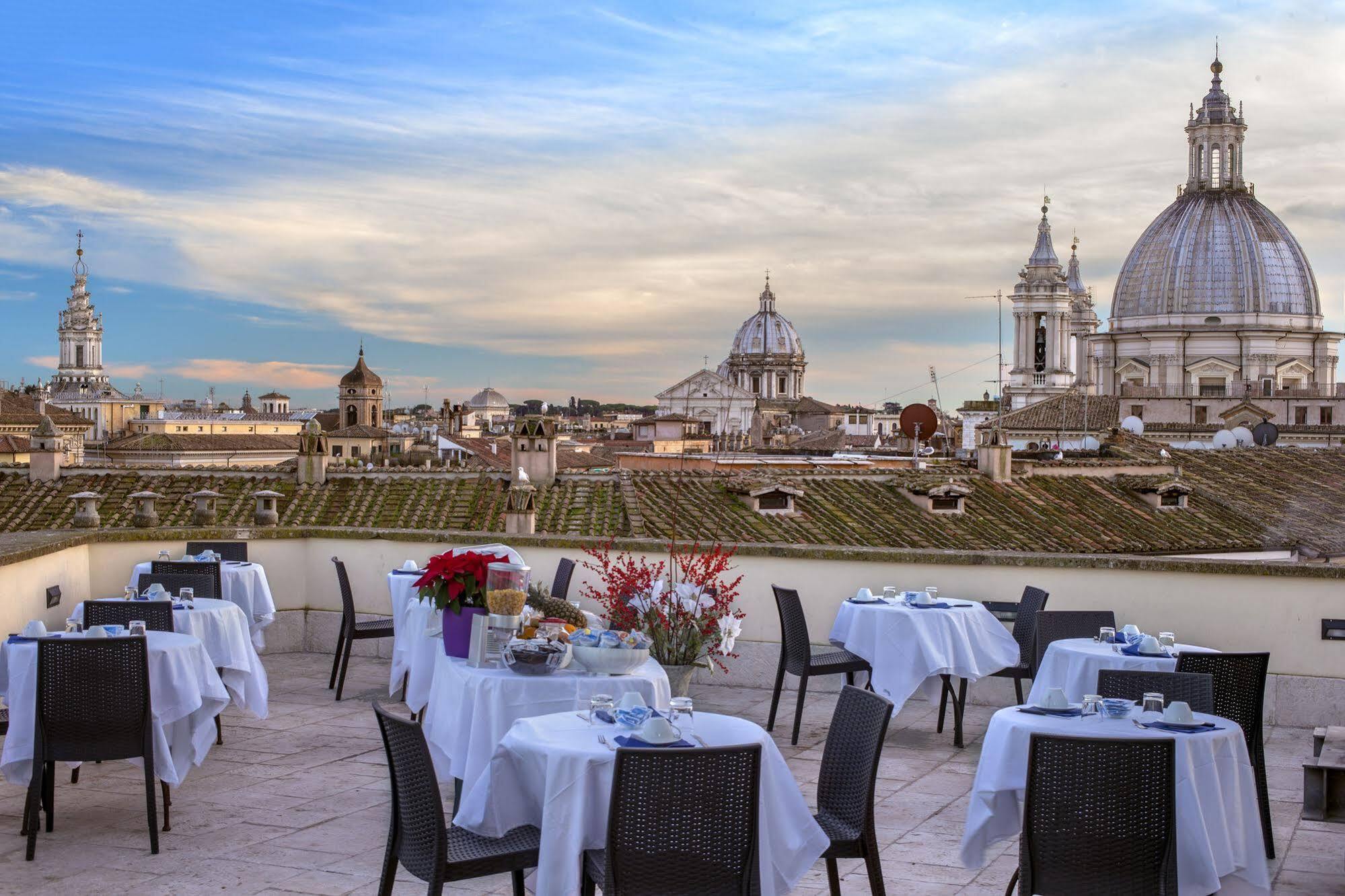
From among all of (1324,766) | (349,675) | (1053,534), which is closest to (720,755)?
(1324,766)

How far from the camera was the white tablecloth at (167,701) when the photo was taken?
19.4 ft

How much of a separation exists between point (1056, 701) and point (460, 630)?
227 centimetres

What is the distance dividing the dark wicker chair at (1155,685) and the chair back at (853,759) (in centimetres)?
120

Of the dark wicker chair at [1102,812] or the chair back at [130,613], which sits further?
the chair back at [130,613]

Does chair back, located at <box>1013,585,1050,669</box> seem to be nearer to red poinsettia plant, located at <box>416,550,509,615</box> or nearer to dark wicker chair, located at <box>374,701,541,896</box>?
red poinsettia plant, located at <box>416,550,509,615</box>

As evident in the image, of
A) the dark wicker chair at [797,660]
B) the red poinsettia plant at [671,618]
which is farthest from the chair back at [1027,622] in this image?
the red poinsettia plant at [671,618]

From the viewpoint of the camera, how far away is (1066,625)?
7.64m

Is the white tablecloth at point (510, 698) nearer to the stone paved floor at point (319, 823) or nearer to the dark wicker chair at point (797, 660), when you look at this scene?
the stone paved floor at point (319, 823)

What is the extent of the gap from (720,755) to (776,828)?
1.44ft

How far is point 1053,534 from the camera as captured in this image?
2597 centimetres

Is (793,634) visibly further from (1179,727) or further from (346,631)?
(1179,727)

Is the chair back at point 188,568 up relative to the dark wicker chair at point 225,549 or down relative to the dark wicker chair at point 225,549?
down

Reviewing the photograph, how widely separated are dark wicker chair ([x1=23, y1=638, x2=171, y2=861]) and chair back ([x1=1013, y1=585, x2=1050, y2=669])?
478cm

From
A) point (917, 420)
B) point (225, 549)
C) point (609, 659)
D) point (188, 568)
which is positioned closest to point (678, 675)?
point (609, 659)
